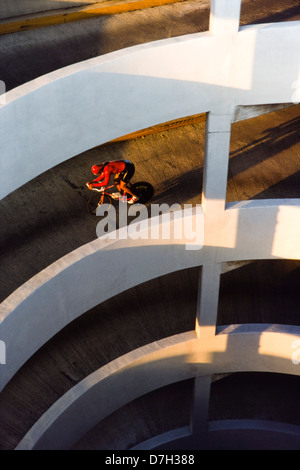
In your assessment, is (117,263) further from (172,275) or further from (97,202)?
(172,275)

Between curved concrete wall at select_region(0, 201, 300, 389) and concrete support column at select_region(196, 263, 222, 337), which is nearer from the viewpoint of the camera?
curved concrete wall at select_region(0, 201, 300, 389)

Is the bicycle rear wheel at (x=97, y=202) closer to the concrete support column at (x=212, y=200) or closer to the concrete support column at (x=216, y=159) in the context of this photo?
the concrete support column at (x=212, y=200)

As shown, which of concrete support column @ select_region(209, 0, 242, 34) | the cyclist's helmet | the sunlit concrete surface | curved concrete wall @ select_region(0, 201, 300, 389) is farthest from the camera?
the cyclist's helmet

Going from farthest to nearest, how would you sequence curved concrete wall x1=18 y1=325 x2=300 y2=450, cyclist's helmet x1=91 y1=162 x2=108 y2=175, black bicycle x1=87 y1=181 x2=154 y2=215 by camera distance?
curved concrete wall x1=18 y1=325 x2=300 y2=450 < black bicycle x1=87 y1=181 x2=154 y2=215 < cyclist's helmet x1=91 y1=162 x2=108 y2=175

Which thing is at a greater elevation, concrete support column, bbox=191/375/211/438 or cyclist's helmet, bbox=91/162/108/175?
cyclist's helmet, bbox=91/162/108/175

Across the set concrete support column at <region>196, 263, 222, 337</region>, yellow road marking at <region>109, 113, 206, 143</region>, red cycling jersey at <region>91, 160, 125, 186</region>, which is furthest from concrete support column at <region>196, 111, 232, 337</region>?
yellow road marking at <region>109, 113, 206, 143</region>

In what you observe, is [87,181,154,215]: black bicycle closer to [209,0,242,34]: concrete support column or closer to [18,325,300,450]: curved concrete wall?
[18,325,300,450]: curved concrete wall
